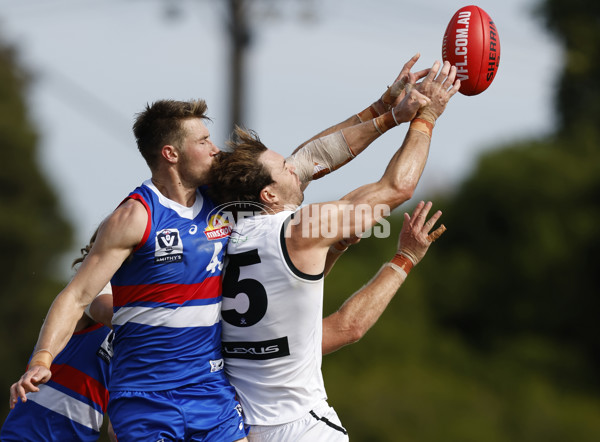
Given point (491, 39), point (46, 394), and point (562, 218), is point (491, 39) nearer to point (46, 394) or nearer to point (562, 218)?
point (46, 394)

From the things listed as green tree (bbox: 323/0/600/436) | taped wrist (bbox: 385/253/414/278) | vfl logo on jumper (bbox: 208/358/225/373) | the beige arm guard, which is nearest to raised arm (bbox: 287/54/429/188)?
the beige arm guard

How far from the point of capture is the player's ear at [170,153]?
4.97 metres

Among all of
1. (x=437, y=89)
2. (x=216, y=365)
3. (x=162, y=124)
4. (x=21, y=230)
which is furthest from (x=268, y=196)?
(x=21, y=230)

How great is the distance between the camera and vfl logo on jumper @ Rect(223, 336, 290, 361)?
15.9 feet

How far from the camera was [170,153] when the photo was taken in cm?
498

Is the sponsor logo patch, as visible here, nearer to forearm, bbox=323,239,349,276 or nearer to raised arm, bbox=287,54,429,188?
forearm, bbox=323,239,349,276

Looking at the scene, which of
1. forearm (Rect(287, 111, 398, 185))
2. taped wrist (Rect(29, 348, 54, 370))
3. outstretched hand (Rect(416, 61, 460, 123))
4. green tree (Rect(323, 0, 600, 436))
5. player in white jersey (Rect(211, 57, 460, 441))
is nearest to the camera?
taped wrist (Rect(29, 348, 54, 370))

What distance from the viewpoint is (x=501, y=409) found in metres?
16.0

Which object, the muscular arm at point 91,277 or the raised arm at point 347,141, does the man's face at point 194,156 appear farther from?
the raised arm at point 347,141

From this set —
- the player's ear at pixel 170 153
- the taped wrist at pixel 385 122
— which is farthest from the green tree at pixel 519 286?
the player's ear at pixel 170 153

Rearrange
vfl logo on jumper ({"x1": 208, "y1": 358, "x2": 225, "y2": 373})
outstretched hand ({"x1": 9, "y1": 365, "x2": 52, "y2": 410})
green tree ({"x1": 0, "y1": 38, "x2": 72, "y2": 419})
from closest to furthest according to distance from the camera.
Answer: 1. outstretched hand ({"x1": 9, "y1": 365, "x2": 52, "y2": 410})
2. vfl logo on jumper ({"x1": 208, "y1": 358, "x2": 225, "y2": 373})
3. green tree ({"x1": 0, "y1": 38, "x2": 72, "y2": 419})

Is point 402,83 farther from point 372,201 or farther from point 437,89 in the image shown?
point 372,201

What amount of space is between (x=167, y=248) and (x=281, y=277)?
59cm

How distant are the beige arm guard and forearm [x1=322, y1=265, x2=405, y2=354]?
684mm
